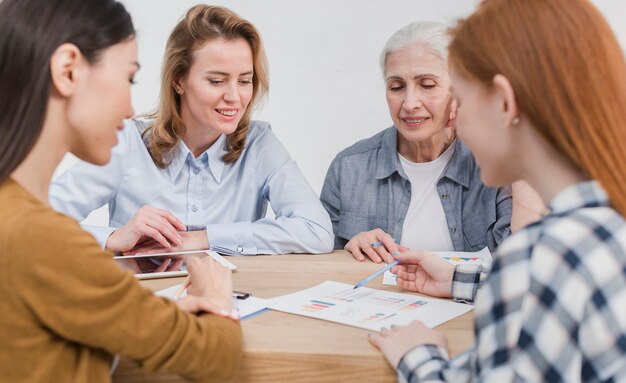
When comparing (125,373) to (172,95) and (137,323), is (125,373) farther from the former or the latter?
(172,95)

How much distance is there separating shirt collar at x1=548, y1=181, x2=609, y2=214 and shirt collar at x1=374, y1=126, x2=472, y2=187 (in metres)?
1.13

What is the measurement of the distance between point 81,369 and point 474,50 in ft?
2.03

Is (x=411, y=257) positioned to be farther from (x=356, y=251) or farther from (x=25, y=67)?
(x=25, y=67)

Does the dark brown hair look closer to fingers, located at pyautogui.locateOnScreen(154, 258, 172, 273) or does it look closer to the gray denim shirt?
fingers, located at pyautogui.locateOnScreen(154, 258, 172, 273)

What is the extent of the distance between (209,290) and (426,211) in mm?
994

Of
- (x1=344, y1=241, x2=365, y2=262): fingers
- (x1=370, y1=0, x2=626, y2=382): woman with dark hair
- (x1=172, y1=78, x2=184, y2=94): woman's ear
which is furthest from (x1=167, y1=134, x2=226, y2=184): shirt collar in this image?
(x1=370, y1=0, x2=626, y2=382): woman with dark hair

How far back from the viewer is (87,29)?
896mm

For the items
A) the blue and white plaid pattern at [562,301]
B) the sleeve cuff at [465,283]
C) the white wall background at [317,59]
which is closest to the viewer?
the blue and white plaid pattern at [562,301]

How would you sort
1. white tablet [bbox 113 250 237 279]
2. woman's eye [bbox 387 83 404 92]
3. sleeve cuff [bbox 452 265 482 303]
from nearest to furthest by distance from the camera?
sleeve cuff [bbox 452 265 482 303] → white tablet [bbox 113 250 237 279] → woman's eye [bbox 387 83 404 92]

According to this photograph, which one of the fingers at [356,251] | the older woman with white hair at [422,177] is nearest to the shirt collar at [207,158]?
the older woman with white hair at [422,177]

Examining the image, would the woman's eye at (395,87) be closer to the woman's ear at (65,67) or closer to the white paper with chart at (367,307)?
the white paper with chart at (367,307)

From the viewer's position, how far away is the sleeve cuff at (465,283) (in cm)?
124

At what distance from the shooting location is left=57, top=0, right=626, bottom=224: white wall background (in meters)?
3.00

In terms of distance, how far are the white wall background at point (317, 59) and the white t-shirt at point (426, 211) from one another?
1.09m
